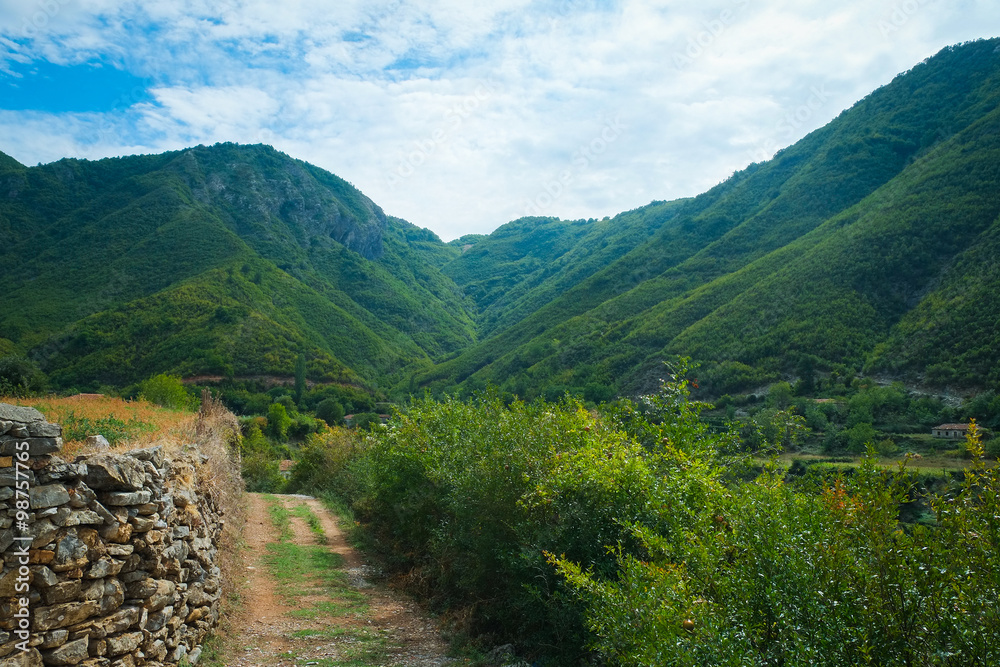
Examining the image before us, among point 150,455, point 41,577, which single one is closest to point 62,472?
point 41,577

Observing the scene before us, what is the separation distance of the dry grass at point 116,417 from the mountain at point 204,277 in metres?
38.4

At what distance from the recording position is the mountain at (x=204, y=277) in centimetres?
4959

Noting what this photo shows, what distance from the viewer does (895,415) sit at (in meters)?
37.6

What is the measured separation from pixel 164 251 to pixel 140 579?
238 ft

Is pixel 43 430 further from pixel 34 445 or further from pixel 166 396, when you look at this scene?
pixel 166 396

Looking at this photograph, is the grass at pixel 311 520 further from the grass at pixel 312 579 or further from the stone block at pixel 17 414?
the stone block at pixel 17 414

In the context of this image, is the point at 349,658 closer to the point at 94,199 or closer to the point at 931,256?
the point at 931,256

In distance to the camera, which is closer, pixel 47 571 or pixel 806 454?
pixel 47 571

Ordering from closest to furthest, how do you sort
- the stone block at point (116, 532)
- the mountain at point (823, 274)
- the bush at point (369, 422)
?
the stone block at point (116, 532)
the bush at point (369, 422)
the mountain at point (823, 274)

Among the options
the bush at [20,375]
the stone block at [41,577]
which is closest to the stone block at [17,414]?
the stone block at [41,577]

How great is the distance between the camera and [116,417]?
827 centimetres

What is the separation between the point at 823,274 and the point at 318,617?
2120 inches

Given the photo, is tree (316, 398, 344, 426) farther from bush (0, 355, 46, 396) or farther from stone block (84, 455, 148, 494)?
stone block (84, 455, 148, 494)

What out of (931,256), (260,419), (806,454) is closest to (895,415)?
(806,454)
